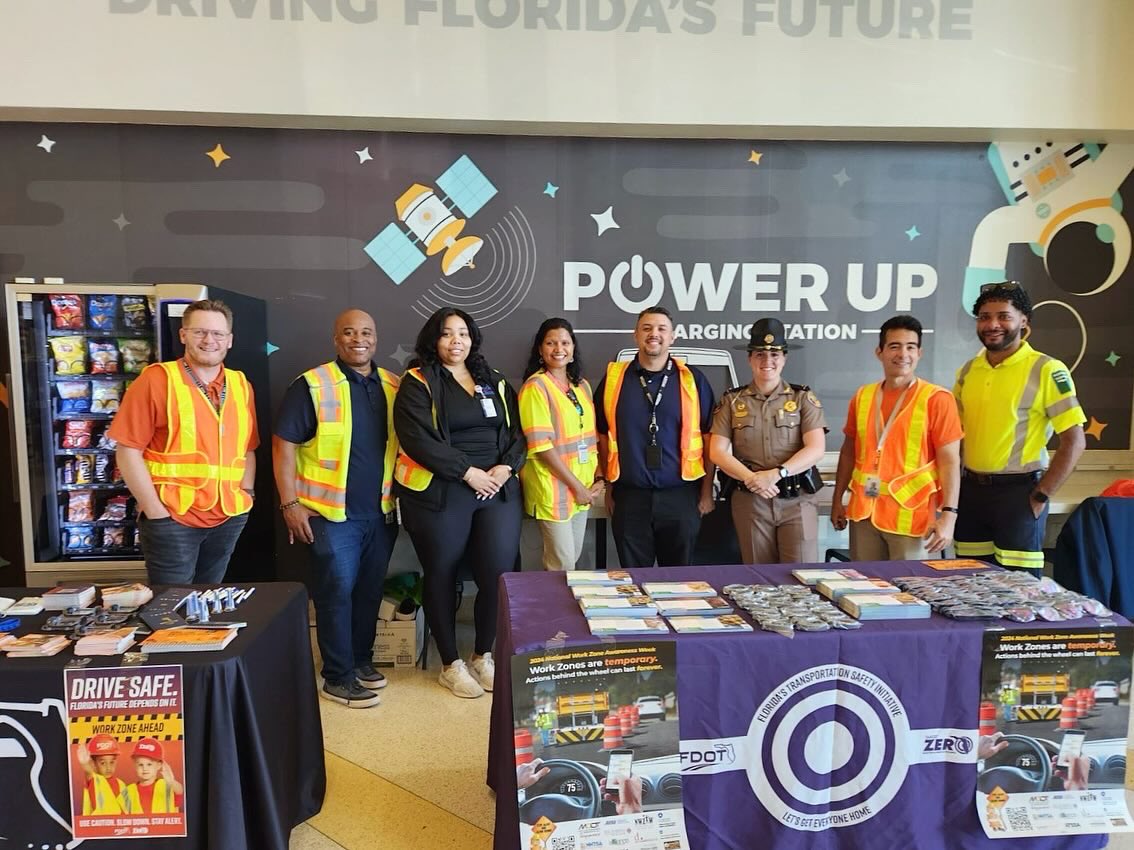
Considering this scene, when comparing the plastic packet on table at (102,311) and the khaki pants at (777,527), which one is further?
the plastic packet on table at (102,311)

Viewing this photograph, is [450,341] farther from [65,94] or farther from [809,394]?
[65,94]

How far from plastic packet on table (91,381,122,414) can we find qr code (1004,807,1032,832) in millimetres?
3885

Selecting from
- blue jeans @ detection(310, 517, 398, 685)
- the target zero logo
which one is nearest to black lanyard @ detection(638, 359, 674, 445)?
blue jeans @ detection(310, 517, 398, 685)

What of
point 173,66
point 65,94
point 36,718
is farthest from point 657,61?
point 36,718

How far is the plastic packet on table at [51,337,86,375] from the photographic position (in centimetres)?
331

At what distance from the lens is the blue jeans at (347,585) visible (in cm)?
280

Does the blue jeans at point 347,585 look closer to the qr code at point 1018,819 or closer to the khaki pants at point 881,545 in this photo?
the khaki pants at point 881,545

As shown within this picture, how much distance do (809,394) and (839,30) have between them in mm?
2335

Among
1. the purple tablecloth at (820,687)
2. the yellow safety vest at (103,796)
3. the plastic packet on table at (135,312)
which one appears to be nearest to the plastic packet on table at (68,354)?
the plastic packet on table at (135,312)

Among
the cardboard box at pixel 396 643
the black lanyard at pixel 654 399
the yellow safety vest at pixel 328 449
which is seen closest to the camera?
the yellow safety vest at pixel 328 449

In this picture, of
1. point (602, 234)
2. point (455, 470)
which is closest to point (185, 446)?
point (455, 470)

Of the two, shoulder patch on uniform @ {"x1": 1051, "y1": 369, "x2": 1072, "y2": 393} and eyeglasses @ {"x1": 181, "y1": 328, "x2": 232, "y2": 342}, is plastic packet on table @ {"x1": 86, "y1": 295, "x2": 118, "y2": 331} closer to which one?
eyeglasses @ {"x1": 181, "y1": 328, "x2": 232, "y2": 342}

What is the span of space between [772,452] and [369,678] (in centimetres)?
202

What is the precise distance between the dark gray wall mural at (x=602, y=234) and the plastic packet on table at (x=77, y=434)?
3.28 ft
